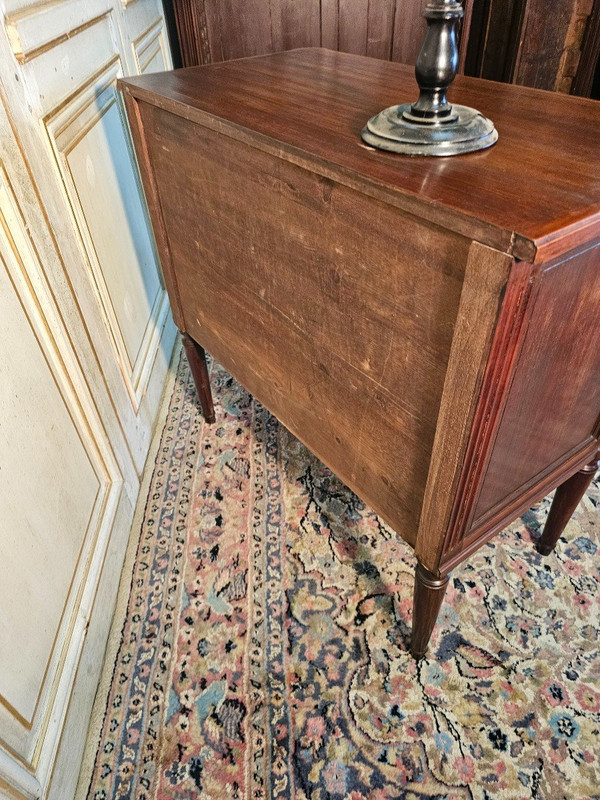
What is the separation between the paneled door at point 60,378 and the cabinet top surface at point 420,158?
195mm

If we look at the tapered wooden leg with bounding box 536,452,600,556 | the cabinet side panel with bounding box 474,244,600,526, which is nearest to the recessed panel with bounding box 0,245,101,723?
the cabinet side panel with bounding box 474,244,600,526

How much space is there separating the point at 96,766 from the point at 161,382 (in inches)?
41.5

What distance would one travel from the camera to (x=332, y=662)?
1.11 meters

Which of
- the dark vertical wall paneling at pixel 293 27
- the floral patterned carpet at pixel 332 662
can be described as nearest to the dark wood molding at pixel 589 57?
the dark vertical wall paneling at pixel 293 27

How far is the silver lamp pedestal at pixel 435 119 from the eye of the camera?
647 mm

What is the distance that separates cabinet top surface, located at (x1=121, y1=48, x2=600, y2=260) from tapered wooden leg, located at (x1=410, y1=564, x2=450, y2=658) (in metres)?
0.56

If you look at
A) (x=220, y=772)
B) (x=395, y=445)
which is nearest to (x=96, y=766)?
(x=220, y=772)

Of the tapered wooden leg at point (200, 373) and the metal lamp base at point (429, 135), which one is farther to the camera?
the tapered wooden leg at point (200, 373)

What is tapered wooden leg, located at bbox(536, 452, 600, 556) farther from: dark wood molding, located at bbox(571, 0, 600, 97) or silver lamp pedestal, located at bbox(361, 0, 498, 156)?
dark wood molding, located at bbox(571, 0, 600, 97)

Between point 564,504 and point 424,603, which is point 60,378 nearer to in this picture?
point 424,603

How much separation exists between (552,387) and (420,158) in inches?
13.6

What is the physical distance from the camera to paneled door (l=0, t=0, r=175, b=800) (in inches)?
32.6

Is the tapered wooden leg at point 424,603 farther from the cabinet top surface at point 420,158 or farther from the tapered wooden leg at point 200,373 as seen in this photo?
the tapered wooden leg at point 200,373

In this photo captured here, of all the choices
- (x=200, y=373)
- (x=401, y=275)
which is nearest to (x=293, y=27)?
(x=200, y=373)
